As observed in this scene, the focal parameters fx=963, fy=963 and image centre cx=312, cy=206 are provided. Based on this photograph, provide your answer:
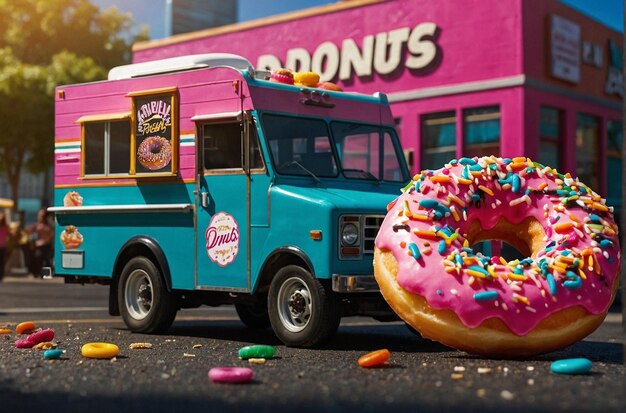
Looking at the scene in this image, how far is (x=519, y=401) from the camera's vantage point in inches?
226

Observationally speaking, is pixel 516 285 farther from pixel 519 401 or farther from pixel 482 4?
pixel 482 4

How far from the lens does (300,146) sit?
10.0m

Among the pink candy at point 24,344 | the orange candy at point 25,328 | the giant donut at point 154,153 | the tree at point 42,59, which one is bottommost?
the orange candy at point 25,328

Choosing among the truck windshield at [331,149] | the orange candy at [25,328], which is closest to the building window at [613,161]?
the truck windshield at [331,149]

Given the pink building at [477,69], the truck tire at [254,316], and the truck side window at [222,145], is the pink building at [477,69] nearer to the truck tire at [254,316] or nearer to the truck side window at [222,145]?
the truck tire at [254,316]

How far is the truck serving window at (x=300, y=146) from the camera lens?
976 cm

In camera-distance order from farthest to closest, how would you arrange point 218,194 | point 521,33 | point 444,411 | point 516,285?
point 521,33, point 218,194, point 516,285, point 444,411

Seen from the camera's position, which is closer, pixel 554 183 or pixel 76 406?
pixel 76 406

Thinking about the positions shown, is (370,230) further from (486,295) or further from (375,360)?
(375,360)

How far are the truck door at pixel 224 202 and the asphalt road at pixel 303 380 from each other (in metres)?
0.75

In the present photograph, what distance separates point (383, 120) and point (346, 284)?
9.12 feet

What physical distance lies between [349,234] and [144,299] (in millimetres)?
3109

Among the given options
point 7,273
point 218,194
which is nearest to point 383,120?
point 218,194

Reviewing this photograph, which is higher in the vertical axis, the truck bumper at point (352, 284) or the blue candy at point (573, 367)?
the truck bumper at point (352, 284)
